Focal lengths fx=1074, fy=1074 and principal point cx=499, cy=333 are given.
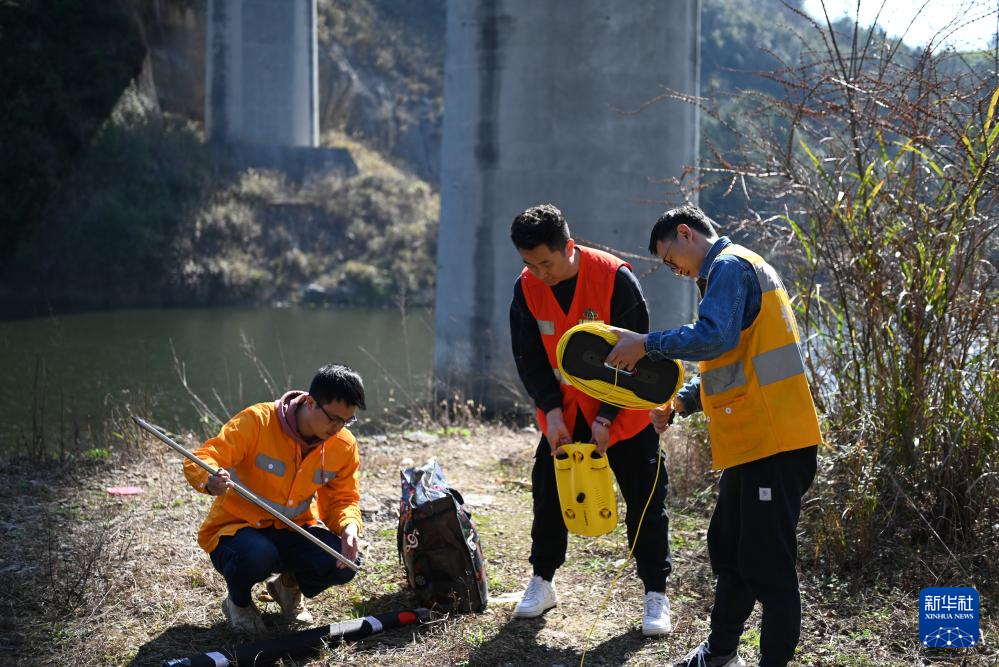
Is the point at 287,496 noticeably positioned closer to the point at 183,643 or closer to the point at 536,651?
the point at 183,643

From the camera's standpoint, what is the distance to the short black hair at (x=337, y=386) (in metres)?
3.91

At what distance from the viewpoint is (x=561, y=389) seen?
163 inches

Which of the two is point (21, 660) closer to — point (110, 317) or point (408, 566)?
point (408, 566)

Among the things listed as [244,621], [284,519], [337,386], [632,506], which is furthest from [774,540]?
[244,621]

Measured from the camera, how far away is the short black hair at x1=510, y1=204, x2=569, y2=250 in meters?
3.84

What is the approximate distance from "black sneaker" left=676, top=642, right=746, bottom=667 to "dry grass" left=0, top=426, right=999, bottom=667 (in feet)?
0.83

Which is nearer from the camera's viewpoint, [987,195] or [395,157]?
[987,195]

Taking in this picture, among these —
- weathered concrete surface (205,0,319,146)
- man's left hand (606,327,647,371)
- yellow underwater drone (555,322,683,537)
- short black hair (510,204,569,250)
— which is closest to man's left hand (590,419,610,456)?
yellow underwater drone (555,322,683,537)

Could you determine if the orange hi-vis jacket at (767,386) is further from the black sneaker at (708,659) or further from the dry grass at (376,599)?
the dry grass at (376,599)

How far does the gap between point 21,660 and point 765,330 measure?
2.82m

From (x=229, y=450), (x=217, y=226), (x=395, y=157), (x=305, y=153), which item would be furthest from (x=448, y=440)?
(x=395, y=157)

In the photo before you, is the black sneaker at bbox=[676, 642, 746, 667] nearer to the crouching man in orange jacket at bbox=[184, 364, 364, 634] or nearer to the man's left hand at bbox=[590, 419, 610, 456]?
the man's left hand at bbox=[590, 419, 610, 456]

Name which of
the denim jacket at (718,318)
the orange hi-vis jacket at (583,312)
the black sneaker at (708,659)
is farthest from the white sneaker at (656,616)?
the denim jacket at (718,318)

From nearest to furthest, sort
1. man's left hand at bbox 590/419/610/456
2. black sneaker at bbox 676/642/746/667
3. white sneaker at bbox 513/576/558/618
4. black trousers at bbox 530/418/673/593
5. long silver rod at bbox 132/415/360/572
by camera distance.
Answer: black sneaker at bbox 676/642/746/667 < long silver rod at bbox 132/415/360/572 < man's left hand at bbox 590/419/610/456 < black trousers at bbox 530/418/673/593 < white sneaker at bbox 513/576/558/618
